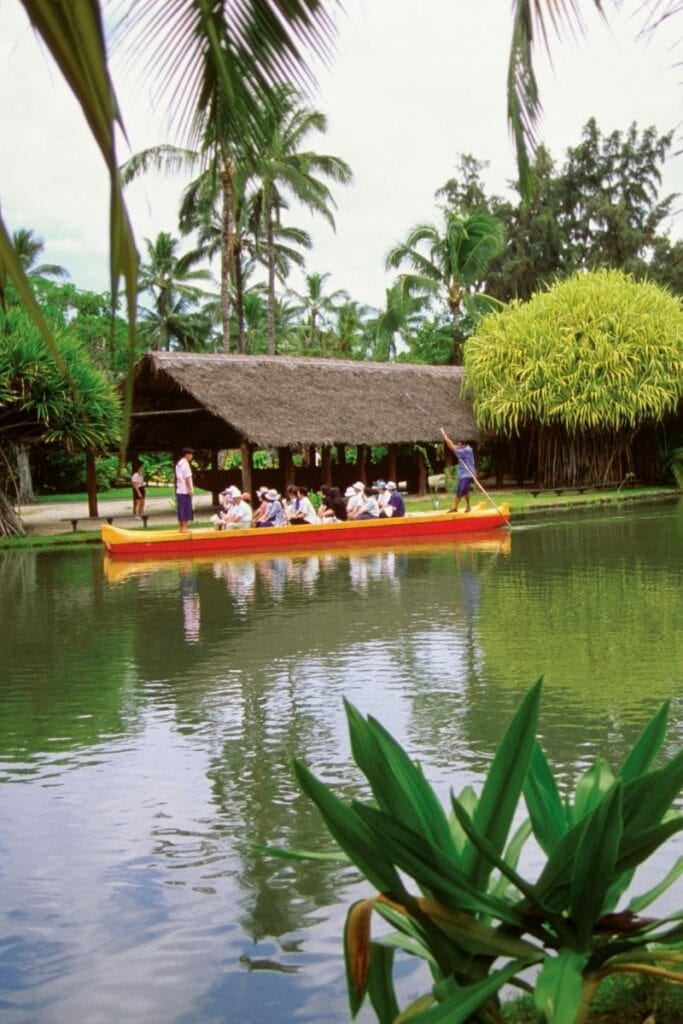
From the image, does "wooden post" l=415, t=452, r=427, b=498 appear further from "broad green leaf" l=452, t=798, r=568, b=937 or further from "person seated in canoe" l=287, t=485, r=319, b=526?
"broad green leaf" l=452, t=798, r=568, b=937

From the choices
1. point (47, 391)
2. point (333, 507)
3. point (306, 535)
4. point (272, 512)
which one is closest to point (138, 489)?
point (47, 391)

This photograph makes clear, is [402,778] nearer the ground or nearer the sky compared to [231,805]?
nearer the sky

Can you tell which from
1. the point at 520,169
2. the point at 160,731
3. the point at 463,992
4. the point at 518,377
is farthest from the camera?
the point at 518,377

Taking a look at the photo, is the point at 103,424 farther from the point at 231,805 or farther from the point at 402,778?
the point at 402,778

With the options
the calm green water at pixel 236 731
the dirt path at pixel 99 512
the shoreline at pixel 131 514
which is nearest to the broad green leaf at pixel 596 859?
the calm green water at pixel 236 731

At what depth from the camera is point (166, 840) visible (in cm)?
529

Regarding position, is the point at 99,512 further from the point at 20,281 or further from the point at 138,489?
the point at 20,281

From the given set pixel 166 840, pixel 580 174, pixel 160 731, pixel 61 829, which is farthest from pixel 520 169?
pixel 580 174

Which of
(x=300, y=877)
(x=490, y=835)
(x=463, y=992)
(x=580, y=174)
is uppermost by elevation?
(x=580, y=174)

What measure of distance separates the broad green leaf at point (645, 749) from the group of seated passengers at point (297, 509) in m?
18.3

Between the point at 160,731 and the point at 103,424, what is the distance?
19.2m

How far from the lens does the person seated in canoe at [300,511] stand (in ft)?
70.2

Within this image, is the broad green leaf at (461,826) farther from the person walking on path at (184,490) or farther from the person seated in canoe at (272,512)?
the person walking on path at (184,490)

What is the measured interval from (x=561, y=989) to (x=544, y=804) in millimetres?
537
